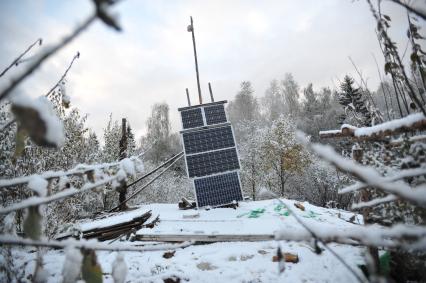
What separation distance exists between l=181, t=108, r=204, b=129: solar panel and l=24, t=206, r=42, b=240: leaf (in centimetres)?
792

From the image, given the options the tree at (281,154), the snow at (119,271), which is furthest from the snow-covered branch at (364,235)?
the tree at (281,154)

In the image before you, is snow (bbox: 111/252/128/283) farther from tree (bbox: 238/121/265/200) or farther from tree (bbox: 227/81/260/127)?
tree (bbox: 227/81/260/127)

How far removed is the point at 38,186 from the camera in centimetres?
111

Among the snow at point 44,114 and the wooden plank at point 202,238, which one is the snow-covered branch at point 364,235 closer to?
the snow at point 44,114

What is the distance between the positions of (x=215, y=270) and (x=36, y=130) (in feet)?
14.1

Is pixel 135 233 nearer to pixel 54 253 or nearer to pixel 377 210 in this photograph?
pixel 54 253

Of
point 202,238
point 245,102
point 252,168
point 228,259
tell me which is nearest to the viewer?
point 228,259

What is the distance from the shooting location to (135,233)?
19.3 feet

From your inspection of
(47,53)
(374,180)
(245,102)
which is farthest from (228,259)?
(245,102)

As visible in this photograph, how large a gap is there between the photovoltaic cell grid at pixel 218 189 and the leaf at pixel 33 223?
722 cm

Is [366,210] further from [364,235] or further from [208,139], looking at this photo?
[208,139]

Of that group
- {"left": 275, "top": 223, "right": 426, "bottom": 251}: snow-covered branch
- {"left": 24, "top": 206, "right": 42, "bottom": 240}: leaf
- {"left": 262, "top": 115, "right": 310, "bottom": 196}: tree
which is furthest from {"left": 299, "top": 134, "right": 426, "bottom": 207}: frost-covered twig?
{"left": 262, "top": 115, "right": 310, "bottom": 196}: tree

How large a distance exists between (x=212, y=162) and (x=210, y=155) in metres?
0.27

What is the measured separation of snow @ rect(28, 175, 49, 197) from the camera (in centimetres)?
109
